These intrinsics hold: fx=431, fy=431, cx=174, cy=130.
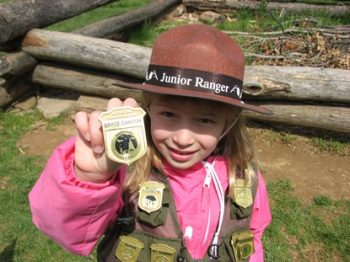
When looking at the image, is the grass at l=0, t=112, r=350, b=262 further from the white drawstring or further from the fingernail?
the fingernail

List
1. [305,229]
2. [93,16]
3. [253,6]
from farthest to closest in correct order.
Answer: [93,16], [253,6], [305,229]

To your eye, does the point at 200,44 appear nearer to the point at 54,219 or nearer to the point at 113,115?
the point at 113,115

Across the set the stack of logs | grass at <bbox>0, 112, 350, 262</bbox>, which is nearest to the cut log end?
the stack of logs

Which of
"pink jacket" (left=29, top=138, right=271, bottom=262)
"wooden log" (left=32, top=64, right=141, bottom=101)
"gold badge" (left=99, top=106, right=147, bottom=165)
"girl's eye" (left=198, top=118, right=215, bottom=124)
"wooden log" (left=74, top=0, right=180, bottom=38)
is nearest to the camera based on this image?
"gold badge" (left=99, top=106, right=147, bottom=165)

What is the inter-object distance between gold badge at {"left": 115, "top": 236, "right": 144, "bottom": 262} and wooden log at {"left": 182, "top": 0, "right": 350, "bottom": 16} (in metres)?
7.94

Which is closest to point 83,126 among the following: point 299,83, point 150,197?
point 150,197

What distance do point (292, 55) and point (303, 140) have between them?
61.5 inches

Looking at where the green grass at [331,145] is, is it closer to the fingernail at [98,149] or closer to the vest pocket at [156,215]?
the vest pocket at [156,215]

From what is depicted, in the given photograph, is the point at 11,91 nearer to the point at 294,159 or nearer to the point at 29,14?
the point at 29,14

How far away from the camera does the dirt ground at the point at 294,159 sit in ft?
14.2

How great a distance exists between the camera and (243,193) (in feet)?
6.77

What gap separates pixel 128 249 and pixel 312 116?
3.52 m

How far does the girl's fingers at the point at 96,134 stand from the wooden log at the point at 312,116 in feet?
12.2

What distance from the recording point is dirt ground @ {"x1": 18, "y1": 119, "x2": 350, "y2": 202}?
4.33m
